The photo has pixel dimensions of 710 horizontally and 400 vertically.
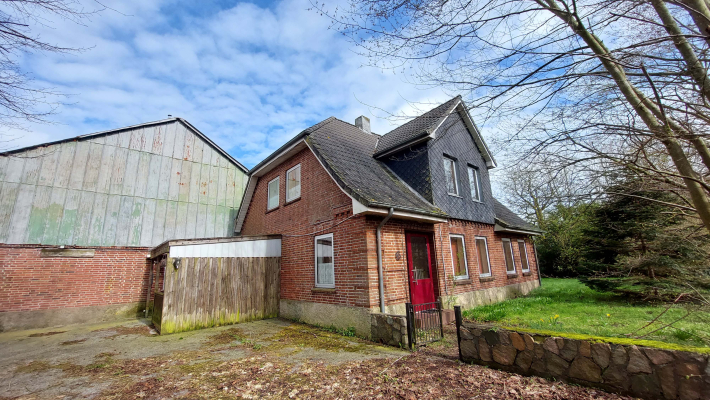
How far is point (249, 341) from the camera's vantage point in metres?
7.02

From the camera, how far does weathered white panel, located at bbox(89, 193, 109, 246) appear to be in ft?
39.9

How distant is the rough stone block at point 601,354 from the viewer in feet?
11.7

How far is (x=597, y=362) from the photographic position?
3.64 meters

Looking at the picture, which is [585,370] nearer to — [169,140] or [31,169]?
[169,140]

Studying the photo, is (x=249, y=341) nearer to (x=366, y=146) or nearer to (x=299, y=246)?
(x=299, y=246)

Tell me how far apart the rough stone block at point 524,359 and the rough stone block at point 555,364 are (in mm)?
196

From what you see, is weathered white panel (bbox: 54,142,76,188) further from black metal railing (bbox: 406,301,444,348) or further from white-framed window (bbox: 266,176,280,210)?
black metal railing (bbox: 406,301,444,348)

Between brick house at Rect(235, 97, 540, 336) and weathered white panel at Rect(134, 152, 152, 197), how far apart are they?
470 cm

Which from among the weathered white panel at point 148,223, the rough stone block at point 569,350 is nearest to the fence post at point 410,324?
the rough stone block at point 569,350

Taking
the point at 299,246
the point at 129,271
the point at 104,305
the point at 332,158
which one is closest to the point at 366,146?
the point at 332,158

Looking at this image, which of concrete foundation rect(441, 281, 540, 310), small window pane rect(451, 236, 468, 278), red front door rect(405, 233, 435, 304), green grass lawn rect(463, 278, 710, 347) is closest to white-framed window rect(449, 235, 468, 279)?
small window pane rect(451, 236, 468, 278)

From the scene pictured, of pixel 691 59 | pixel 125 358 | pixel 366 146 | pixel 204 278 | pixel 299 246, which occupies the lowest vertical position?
pixel 125 358

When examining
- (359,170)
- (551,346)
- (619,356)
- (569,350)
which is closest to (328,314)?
(359,170)

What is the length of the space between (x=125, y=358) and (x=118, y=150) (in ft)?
35.3
